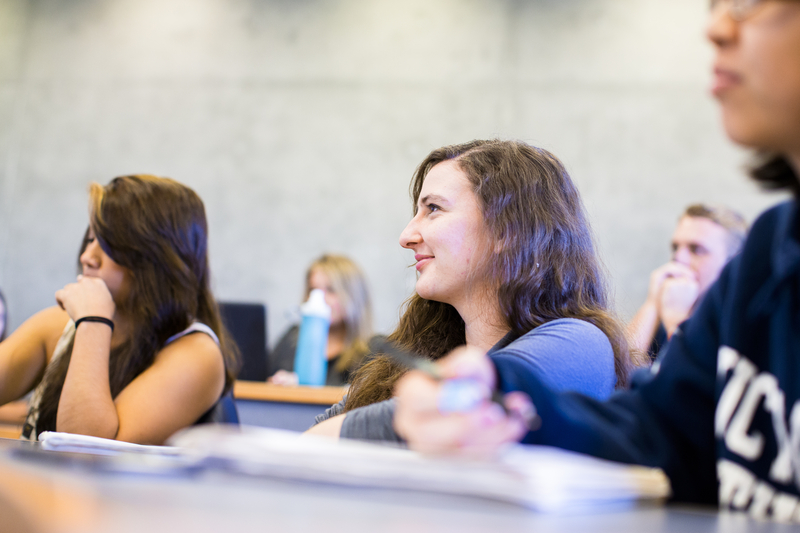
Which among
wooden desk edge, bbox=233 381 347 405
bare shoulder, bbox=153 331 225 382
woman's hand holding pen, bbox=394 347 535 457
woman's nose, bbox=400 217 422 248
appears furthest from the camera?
wooden desk edge, bbox=233 381 347 405

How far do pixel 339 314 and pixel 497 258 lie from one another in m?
1.89

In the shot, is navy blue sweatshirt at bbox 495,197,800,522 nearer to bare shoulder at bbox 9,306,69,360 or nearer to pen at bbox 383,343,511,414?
pen at bbox 383,343,511,414

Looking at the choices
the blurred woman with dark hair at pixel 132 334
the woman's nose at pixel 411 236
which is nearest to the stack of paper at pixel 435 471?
the woman's nose at pixel 411 236

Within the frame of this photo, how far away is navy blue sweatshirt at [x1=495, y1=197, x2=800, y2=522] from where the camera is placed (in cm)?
56

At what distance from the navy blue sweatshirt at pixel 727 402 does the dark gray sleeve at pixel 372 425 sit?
0.70 feet

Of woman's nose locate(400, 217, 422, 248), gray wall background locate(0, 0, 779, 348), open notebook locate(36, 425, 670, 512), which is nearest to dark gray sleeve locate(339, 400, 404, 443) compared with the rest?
open notebook locate(36, 425, 670, 512)

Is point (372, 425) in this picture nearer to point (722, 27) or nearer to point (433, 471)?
point (433, 471)

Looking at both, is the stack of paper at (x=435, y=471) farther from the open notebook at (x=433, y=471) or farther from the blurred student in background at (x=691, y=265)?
the blurred student in background at (x=691, y=265)

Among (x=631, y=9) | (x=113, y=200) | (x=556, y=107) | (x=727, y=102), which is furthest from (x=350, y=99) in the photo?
(x=727, y=102)

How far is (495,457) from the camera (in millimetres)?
472

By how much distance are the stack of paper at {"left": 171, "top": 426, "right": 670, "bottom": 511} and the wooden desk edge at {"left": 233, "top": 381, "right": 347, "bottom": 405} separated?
1.50 metres

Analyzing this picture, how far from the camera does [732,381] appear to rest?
0.60 meters

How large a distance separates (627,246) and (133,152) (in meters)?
2.98

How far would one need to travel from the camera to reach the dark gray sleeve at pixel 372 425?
0.83 m
